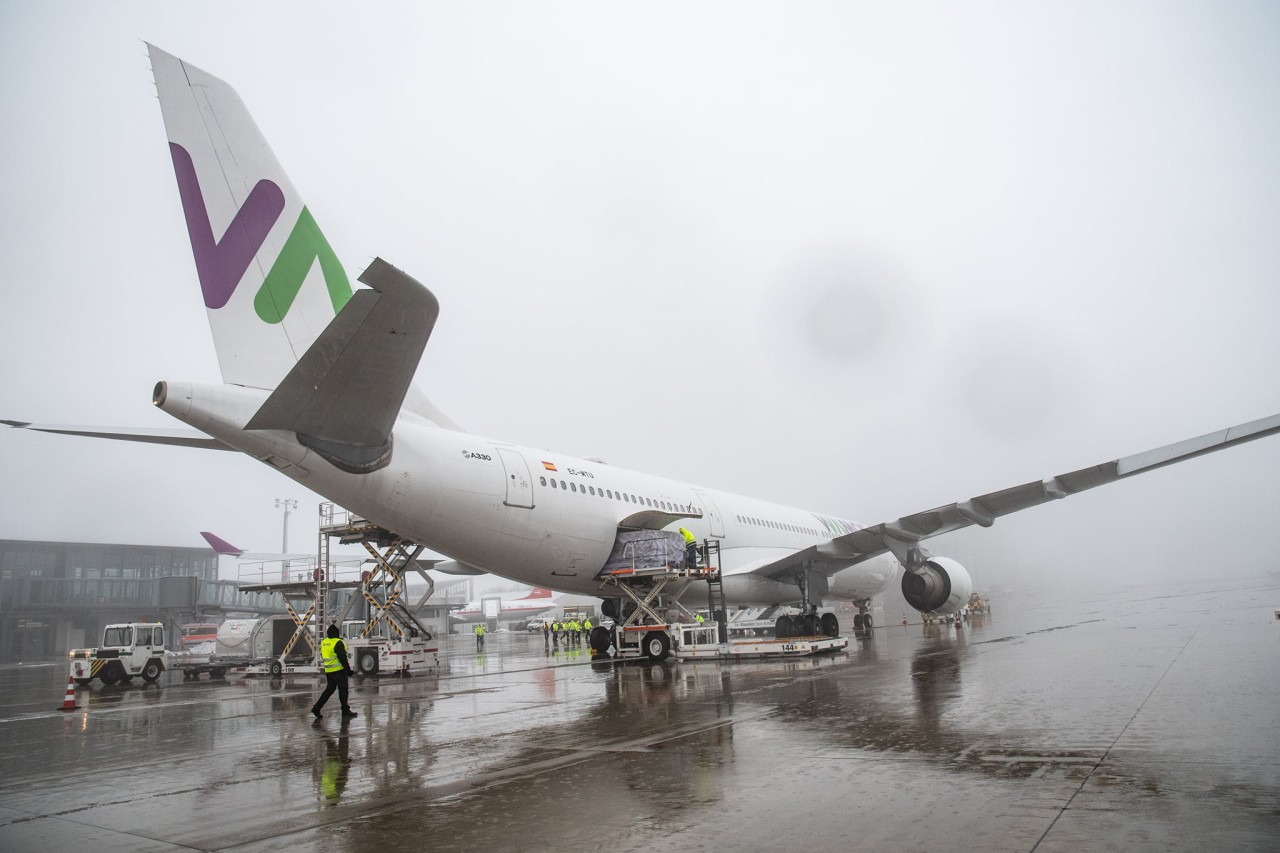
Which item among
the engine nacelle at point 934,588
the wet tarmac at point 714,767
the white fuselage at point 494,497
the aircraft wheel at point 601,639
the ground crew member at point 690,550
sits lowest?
the wet tarmac at point 714,767

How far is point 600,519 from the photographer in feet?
55.1

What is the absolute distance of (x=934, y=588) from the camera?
20547 mm

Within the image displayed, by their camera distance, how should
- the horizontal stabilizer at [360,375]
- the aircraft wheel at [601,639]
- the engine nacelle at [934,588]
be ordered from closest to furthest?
the horizontal stabilizer at [360,375], the engine nacelle at [934,588], the aircraft wheel at [601,639]

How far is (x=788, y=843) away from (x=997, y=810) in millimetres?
1270

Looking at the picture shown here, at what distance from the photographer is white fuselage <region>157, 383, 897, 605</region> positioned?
10492mm

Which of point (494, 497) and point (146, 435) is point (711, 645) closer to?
point (494, 497)

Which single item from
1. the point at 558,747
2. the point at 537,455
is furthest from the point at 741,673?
the point at 558,747

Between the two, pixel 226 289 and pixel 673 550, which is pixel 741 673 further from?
pixel 226 289

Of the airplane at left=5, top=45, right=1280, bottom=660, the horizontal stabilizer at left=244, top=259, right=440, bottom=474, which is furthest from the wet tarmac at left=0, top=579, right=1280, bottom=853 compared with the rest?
the horizontal stabilizer at left=244, top=259, right=440, bottom=474

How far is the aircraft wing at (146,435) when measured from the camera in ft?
31.6

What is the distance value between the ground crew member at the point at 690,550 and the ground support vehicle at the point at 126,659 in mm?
14331

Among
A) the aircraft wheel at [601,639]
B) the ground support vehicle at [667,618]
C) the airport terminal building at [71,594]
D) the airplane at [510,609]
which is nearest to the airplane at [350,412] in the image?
the ground support vehicle at [667,618]

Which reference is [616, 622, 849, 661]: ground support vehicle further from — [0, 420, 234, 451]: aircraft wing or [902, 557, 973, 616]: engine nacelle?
[0, 420, 234, 451]: aircraft wing

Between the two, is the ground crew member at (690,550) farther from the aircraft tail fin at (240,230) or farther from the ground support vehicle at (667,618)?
the aircraft tail fin at (240,230)
